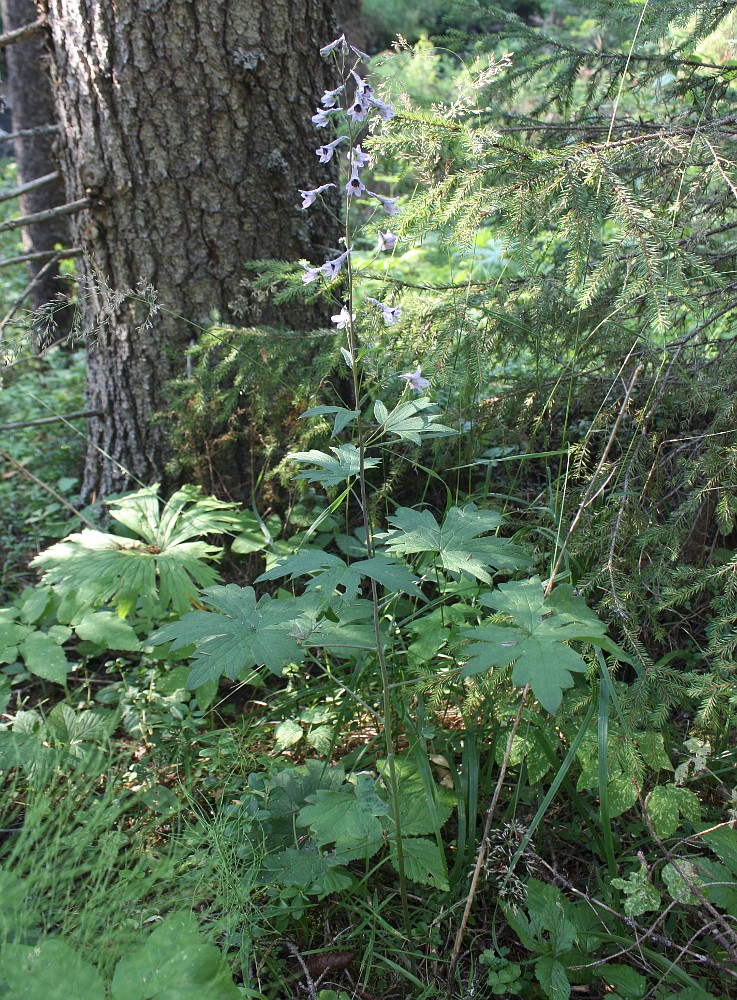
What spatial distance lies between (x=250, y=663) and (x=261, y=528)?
42.7 inches

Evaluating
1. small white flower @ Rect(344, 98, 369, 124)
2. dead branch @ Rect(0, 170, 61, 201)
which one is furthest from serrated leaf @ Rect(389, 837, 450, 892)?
dead branch @ Rect(0, 170, 61, 201)

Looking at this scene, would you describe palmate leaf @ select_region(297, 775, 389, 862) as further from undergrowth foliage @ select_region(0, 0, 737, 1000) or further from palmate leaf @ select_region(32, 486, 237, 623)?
palmate leaf @ select_region(32, 486, 237, 623)

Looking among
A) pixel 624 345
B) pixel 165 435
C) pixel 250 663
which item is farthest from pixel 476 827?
pixel 165 435

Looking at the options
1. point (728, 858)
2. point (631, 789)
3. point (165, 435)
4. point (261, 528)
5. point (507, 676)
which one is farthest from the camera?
point (165, 435)

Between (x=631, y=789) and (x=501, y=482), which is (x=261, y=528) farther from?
(x=631, y=789)

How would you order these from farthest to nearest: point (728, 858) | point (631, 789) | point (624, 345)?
1. point (624, 345)
2. point (631, 789)
3. point (728, 858)

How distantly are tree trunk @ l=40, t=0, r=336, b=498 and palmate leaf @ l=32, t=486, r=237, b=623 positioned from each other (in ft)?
1.41

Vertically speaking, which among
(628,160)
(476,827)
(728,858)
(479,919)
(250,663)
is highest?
(628,160)

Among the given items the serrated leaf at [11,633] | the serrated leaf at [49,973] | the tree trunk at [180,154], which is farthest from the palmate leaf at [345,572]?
the tree trunk at [180,154]

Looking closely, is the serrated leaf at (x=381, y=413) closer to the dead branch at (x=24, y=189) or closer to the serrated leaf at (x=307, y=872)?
the serrated leaf at (x=307, y=872)

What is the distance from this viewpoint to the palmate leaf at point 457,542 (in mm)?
1478

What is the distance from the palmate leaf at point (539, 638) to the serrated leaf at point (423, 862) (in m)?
0.46

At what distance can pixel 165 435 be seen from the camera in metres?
2.71

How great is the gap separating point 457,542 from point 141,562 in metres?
1.08
